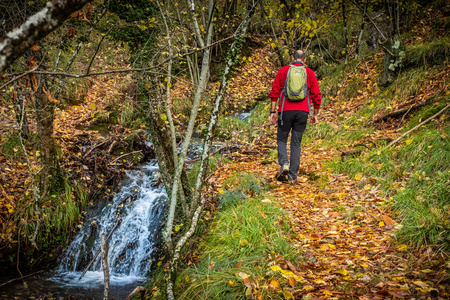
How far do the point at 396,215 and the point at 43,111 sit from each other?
232 inches

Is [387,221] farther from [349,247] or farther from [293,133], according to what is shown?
[293,133]

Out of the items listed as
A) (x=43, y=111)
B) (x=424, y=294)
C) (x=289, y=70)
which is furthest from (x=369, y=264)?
(x=43, y=111)

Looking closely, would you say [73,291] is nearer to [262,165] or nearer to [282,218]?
[282,218]

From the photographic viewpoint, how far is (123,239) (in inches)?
210

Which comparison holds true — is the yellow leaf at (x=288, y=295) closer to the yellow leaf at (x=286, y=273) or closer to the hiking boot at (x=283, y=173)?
the yellow leaf at (x=286, y=273)

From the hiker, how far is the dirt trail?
21.9 inches

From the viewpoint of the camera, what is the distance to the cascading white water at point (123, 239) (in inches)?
194

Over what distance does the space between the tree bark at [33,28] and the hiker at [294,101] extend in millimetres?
3677

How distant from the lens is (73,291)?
4.41 metres

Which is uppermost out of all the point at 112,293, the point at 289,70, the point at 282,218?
the point at 289,70

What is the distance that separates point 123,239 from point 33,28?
4843 mm

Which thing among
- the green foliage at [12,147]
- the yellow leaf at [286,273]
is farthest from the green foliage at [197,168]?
the green foliage at [12,147]

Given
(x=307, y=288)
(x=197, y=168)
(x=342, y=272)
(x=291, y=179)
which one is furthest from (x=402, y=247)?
(x=197, y=168)

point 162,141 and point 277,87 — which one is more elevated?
point 277,87
